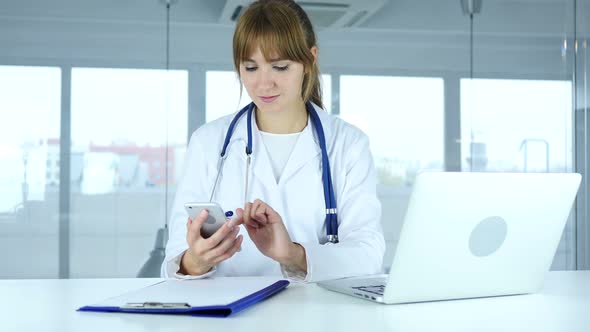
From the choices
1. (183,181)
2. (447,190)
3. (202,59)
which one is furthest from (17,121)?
(447,190)

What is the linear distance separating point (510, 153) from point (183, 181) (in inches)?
108

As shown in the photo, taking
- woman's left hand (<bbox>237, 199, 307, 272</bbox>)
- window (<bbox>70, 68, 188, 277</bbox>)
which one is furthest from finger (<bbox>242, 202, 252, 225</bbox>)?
window (<bbox>70, 68, 188, 277</bbox>)

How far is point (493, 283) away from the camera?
1.31m

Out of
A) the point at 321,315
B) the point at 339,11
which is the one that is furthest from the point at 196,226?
the point at 339,11

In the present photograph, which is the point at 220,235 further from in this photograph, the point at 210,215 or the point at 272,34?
the point at 272,34

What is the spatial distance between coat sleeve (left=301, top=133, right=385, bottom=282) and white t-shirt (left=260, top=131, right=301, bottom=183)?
18 cm

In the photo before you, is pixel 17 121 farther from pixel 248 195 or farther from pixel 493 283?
pixel 493 283

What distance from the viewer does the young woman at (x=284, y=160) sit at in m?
1.92

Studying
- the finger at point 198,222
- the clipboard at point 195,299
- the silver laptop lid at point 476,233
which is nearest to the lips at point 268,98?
the finger at point 198,222

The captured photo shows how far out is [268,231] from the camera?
5.24ft

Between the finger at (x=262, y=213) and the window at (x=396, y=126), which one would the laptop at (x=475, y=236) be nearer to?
the finger at (x=262, y=213)

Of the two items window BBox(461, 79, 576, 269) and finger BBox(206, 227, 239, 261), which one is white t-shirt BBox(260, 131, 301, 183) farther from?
window BBox(461, 79, 576, 269)

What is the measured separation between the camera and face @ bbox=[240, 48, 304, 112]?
195cm

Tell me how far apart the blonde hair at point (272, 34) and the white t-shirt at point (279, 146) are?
9.6 inches
